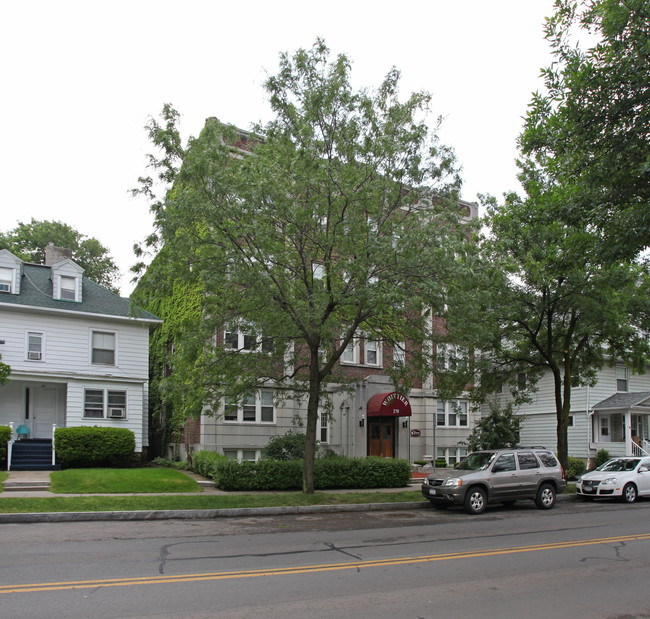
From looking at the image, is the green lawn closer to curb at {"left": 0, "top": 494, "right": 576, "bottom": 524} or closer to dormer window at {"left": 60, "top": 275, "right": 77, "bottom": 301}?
curb at {"left": 0, "top": 494, "right": 576, "bottom": 524}

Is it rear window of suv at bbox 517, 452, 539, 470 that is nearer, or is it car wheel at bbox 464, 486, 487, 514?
car wheel at bbox 464, 486, 487, 514

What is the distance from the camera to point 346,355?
26859 mm

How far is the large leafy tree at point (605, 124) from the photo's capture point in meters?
9.62

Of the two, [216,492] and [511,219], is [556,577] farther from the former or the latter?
[511,219]

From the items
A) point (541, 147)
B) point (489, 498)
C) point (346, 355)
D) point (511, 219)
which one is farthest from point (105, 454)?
point (541, 147)

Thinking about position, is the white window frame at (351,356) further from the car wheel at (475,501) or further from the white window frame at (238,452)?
the car wheel at (475,501)

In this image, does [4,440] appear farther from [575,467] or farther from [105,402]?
[575,467]

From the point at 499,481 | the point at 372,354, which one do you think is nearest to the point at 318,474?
the point at 499,481

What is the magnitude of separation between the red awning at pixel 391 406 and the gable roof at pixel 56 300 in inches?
393

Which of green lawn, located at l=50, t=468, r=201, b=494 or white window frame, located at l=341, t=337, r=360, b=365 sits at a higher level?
white window frame, located at l=341, t=337, r=360, b=365

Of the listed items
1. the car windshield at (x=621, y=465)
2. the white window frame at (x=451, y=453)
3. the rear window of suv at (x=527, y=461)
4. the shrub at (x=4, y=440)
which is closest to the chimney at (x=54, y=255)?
the shrub at (x=4, y=440)

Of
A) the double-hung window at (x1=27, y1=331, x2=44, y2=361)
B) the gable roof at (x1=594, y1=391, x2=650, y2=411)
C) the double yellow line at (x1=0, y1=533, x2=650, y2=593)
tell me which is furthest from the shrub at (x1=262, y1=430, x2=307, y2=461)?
the gable roof at (x1=594, y1=391, x2=650, y2=411)

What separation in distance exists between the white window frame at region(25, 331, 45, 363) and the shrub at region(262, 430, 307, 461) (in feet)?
32.0

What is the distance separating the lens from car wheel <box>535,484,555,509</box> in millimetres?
16609
